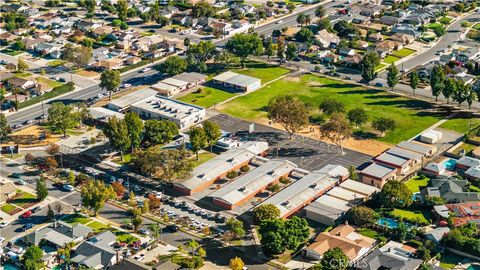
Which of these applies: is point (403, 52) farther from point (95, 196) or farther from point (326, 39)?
point (95, 196)

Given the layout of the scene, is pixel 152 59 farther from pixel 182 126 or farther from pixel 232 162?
pixel 232 162

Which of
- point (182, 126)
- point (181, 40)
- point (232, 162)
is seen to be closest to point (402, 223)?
point (232, 162)

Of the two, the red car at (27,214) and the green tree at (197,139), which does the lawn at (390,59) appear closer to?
the green tree at (197,139)

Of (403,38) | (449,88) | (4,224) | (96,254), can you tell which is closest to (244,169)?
(96,254)

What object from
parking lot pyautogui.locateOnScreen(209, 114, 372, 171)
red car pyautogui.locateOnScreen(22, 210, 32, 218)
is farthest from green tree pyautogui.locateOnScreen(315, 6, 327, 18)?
red car pyautogui.locateOnScreen(22, 210, 32, 218)

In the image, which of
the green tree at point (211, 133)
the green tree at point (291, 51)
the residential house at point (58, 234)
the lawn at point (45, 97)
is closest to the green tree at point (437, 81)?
the green tree at point (291, 51)

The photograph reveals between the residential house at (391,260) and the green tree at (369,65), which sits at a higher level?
the green tree at (369,65)
